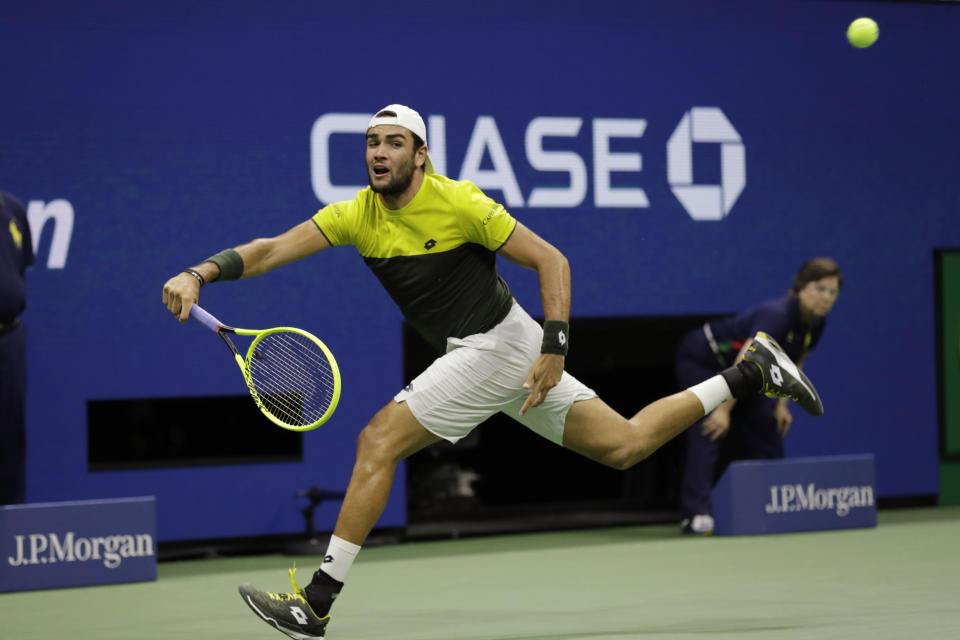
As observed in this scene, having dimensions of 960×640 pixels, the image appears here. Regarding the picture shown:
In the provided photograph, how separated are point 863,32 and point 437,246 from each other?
13.7 ft

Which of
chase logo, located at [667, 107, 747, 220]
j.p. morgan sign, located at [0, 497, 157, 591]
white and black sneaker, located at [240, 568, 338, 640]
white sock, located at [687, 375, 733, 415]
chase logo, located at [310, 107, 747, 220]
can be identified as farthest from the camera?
chase logo, located at [667, 107, 747, 220]

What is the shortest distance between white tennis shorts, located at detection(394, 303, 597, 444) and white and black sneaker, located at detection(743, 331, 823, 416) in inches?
33.9

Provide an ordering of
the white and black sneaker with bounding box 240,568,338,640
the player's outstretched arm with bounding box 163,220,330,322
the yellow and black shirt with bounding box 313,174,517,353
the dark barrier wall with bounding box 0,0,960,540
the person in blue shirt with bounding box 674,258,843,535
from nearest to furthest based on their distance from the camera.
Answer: the white and black sneaker with bounding box 240,568,338,640
the player's outstretched arm with bounding box 163,220,330,322
the yellow and black shirt with bounding box 313,174,517,353
the dark barrier wall with bounding box 0,0,960,540
the person in blue shirt with bounding box 674,258,843,535

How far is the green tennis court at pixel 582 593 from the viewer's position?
15.1ft

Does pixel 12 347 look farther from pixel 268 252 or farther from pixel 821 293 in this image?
pixel 821 293

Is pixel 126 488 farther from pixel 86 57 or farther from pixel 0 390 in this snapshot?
pixel 86 57

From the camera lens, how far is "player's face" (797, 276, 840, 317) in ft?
23.1

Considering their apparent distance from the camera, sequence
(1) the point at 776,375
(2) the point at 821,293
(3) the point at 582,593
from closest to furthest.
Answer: (1) the point at 776,375 → (3) the point at 582,593 → (2) the point at 821,293

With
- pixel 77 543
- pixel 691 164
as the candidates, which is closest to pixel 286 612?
pixel 77 543

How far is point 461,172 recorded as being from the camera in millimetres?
7766

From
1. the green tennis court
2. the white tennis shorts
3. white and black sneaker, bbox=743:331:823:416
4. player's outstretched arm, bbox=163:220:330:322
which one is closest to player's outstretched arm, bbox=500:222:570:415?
the white tennis shorts

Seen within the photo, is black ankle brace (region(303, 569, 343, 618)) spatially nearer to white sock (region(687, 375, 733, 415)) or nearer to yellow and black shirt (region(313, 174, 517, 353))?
yellow and black shirt (region(313, 174, 517, 353))

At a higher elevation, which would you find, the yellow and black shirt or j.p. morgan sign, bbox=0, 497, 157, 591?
the yellow and black shirt

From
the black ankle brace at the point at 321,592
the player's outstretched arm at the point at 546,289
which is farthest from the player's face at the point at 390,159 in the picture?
the black ankle brace at the point at 321,592
